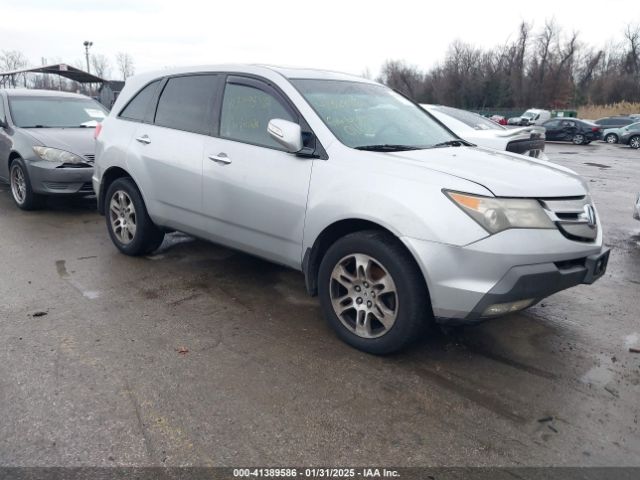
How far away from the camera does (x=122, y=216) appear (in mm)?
5246

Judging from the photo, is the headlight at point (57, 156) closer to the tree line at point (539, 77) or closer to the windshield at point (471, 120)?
the windshield at point (471, 120)

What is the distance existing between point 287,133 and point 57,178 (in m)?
4.71

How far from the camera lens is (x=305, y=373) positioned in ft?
10.4

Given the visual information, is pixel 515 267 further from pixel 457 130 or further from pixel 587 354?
pixel 457 130

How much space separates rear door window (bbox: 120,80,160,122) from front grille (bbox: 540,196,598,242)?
3.64m

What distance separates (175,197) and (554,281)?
305cm

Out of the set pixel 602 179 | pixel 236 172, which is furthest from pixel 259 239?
pixel 602 179

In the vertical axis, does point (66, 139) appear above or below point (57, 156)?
above

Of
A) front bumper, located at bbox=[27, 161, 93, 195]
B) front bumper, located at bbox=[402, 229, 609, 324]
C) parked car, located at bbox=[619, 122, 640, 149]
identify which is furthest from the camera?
parked car, located at bbox=[619, 122, 640, 149]

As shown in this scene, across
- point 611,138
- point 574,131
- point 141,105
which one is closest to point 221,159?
point 141,105

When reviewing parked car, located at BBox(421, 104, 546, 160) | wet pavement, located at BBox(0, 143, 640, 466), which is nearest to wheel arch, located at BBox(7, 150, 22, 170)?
wet pavement, located at BBox(0, 143, 640, 466)

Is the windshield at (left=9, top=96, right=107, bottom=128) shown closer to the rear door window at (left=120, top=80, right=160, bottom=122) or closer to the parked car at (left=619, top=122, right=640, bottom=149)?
the rear door window at (left=120, top=80, right=160, bottom=122)

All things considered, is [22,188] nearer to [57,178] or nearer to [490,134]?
[57,178]

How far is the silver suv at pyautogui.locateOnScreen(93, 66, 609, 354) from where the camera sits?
9.85 feet
